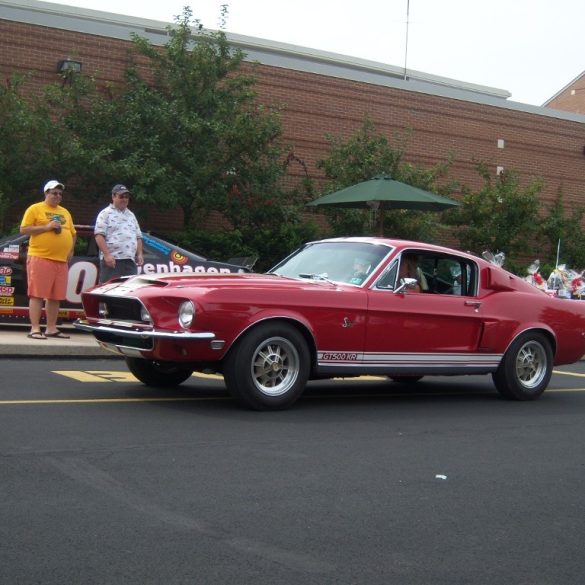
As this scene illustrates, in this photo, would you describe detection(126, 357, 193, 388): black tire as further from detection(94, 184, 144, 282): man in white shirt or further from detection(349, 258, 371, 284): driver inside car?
detection(94, 184, 144, 282): man in white shirt

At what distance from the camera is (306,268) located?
891cm

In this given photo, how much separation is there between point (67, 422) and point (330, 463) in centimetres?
199

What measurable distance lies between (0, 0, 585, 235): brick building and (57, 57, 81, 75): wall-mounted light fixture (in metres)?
0.12

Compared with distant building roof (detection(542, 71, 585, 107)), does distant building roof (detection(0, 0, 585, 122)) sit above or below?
below

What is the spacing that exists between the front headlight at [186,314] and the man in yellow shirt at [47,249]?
4.31 meters

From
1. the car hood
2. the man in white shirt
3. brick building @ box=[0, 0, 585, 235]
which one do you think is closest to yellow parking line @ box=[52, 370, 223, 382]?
the car hood

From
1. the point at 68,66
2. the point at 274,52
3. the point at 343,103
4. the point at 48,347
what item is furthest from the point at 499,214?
the point at 48,347

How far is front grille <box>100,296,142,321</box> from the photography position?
7.70m

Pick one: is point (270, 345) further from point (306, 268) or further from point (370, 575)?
point (370, 575)

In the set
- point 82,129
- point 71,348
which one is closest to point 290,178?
point 82,129

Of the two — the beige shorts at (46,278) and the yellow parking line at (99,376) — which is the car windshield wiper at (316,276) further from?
the beige shorts at (46,278)

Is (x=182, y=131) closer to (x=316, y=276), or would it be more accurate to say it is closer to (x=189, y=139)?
(x=189, y=139)

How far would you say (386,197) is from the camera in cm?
1499

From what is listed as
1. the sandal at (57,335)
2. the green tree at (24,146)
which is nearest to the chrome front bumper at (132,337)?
the sandal at (57,335)
